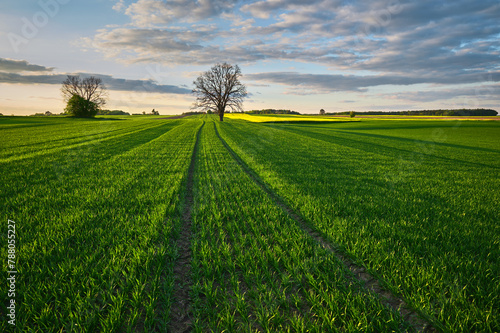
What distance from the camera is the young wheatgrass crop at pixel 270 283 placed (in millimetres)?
3143

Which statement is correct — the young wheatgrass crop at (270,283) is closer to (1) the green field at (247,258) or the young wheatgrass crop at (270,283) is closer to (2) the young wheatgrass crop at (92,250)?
(1) the green field at (247,258)

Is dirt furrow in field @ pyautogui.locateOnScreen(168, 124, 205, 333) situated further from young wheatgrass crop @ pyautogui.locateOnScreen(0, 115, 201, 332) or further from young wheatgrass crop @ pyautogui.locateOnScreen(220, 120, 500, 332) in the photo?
young wheatgrass crop @ pyautogui.locateOnScreen(220, 120, 500, 332)

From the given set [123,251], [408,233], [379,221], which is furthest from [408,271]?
[123,251]

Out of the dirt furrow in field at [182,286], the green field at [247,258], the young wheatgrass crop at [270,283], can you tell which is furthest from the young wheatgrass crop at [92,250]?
Answer: the young wheatgrass crop at [270,283]

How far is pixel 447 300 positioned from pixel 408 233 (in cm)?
235

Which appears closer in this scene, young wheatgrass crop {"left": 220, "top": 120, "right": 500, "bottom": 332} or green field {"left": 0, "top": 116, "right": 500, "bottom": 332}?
green field {"left": 0, "top": 116, "right": 500, "bottom": 332}

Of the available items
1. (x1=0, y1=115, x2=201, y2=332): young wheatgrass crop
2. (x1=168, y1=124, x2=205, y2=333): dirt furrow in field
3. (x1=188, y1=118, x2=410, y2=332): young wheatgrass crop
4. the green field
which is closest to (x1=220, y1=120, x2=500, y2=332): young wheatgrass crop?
the green field

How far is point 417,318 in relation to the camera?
10.8 feet

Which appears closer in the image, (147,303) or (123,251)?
(147,303)

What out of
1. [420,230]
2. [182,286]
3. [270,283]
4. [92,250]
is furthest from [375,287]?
[92,250]

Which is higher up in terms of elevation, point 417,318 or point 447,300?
point 447,300

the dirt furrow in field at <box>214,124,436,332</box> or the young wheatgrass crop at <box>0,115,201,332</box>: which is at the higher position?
the young wheatgrass crop at <box>0,115,201,332</box>

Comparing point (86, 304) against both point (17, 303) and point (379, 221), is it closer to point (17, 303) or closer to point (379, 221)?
point (17, 303)

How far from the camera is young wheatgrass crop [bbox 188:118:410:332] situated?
10.3 feet
